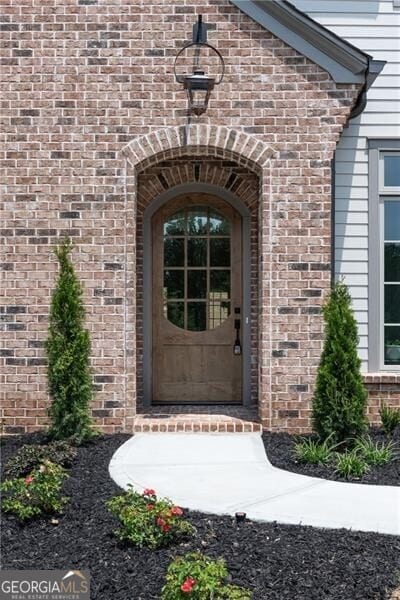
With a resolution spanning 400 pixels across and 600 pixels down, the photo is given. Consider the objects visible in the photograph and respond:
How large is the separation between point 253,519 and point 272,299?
2.98m

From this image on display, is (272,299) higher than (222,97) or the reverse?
the reverse

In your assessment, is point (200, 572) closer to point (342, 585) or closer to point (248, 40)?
point (342, 585)

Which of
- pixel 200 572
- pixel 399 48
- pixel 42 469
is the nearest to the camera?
pixel 200 572

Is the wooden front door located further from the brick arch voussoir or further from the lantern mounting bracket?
the lantern mounting bracket

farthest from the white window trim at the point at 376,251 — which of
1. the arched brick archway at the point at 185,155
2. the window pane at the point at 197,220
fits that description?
the window pane at the point at 197,220

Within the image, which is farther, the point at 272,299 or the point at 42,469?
the point at 272,299

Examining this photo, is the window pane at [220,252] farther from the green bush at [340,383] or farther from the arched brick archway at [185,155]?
the green bush at [340,383]

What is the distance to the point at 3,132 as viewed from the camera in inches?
261

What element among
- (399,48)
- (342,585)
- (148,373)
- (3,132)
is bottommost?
(342,585)

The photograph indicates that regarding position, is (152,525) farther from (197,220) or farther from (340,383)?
(197,220)

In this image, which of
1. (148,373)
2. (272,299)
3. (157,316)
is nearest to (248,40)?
(272,299)

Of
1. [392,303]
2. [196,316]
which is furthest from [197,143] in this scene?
[392,303]

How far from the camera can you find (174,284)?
7.70m

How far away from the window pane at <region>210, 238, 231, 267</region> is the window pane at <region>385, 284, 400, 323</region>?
1862 mm
